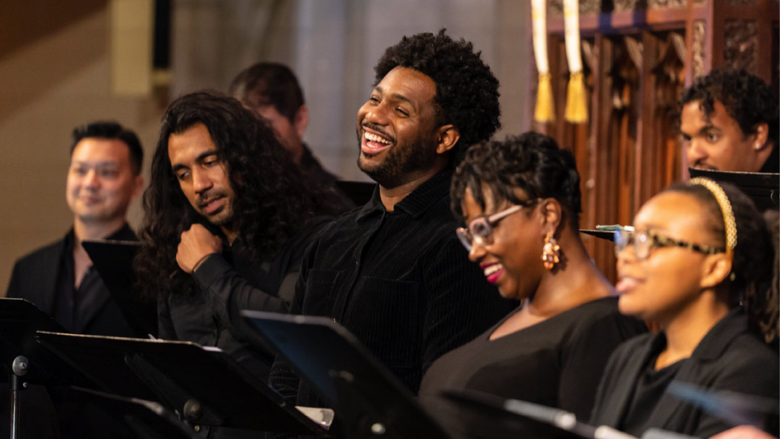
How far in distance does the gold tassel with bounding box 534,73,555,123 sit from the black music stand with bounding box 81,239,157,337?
75.5 inches

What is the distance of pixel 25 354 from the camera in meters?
2.97

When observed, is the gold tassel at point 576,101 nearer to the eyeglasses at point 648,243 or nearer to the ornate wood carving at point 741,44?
the ornate wood carving at point 741,44

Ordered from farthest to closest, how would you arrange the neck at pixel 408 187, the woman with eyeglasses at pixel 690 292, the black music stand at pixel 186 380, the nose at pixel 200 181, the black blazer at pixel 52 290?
the black blazer at pixel 52 290, the nose at pixel 200 181, the neck at pixel 408 187, the black music stand at pixel 186 380, the woman with eyeglasses at pixel 690 292

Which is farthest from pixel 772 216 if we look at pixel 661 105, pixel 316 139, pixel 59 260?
pixel 316 139

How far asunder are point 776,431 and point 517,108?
4.35 meters

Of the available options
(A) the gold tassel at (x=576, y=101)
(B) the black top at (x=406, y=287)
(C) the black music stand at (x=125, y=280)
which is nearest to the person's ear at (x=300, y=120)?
(A) the gold tassel at (x=576, y=101)

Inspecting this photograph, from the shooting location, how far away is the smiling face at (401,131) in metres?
2.66

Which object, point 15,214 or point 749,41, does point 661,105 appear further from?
point 15,214

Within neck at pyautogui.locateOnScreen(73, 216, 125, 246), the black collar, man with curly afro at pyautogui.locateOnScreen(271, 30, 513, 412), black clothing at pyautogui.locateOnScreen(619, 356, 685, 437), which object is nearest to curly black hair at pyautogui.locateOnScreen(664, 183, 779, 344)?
black clothing at pyautogui.locateOnScreen(619, 356, 685, 437)

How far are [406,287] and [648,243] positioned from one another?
0.76m

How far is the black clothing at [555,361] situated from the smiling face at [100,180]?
2.78m

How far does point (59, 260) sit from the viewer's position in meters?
4.50

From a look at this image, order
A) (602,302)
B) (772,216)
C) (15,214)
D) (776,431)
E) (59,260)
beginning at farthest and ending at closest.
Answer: (15,214) → (59,260) → (602,302) → (772,216) → (776,431)

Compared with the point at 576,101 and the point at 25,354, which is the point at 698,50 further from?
the point at 25,354
